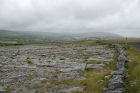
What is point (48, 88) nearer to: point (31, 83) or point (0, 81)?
point (31, 83)

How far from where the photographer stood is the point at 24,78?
1425 cm

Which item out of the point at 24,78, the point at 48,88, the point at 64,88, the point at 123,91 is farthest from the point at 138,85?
the point at 24,78

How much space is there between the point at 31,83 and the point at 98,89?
8.62 metres

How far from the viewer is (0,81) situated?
1326 cm

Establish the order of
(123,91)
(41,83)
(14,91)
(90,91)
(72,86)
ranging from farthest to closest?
(41,83) < (72,86) < (14,91) < (90,91) < (123,91)

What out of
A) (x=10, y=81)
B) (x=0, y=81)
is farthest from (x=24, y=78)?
(x=0, y=81)

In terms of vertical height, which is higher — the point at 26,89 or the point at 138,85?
the point at 138,85

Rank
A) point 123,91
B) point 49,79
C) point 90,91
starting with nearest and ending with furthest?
point 123,91 → point 90,91 → point 49,79

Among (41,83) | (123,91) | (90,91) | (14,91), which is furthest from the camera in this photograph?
(41,83)

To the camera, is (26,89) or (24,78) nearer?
(26,89)

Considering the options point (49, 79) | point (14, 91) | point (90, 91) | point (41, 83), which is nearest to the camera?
point (90, 91)

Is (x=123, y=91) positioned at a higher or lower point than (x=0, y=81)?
higher

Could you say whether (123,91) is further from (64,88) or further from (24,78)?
(24,78)

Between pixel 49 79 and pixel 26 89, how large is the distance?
3378 millimetres
